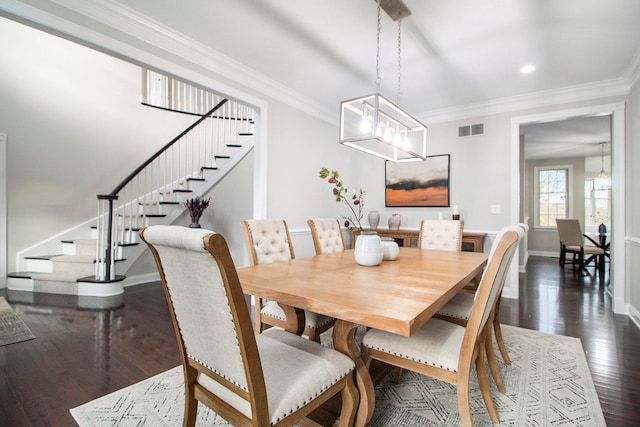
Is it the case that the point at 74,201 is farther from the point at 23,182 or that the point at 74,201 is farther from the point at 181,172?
the point at 181,172

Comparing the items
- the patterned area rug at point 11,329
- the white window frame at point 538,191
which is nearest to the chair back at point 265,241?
the patterned area rug at point 11,329

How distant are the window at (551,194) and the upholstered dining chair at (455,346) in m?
7.77

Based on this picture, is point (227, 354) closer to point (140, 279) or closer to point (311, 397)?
point (311, 397)

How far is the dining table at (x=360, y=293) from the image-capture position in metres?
1.05

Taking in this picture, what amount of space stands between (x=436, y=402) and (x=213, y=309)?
1.50 metres

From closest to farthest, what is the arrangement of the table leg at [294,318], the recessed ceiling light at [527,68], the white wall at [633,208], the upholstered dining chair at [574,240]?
the table leg at [294,318]
the white wall at [633,208]
the recessed ceiling light at [527,68]
the upholstered dining chair at [574,240]

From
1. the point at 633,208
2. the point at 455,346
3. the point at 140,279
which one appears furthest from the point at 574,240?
the point at 140,279

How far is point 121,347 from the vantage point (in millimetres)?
2363

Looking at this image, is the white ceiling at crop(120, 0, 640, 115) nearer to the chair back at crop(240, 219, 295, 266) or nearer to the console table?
the chair back at crop(240, 219, 295, 266)

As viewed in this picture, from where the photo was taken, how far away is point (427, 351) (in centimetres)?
132

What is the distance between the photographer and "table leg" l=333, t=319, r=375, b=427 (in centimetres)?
126

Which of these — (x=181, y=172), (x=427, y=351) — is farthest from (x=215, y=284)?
(x=181, y=172)

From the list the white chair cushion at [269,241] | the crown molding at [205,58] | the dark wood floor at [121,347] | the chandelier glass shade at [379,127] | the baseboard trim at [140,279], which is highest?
the crown molding at [205,58]

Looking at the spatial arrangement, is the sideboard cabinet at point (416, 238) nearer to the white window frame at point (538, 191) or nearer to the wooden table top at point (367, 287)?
the wooden table top at point (367, 287)
